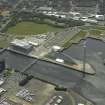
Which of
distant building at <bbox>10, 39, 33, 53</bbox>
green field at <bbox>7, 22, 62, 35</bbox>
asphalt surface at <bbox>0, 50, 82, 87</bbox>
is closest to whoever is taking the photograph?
asphalt surface at <bbox>0, 50, 82, 87</bbox>

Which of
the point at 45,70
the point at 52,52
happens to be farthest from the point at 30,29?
the point at 45,70

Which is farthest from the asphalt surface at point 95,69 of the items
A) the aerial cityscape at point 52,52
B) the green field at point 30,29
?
the green field at point 30,29

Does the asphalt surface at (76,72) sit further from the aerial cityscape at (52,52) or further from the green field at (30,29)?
the green field at (30,29)

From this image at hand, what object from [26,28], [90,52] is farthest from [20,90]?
[26,28]

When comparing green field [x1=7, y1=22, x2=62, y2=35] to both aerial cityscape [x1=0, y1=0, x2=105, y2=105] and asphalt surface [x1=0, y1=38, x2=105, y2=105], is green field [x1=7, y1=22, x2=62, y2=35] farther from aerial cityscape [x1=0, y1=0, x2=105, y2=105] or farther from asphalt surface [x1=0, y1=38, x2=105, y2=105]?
asphalt surface [x1=0, y1=38, x2=105, y2=105]

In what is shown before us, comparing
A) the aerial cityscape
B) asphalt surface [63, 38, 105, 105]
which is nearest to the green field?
the aerial cityscape

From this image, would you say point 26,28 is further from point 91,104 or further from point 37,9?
point 91,104

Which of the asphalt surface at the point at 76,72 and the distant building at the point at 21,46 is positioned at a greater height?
the distant building at the point at 21,46
